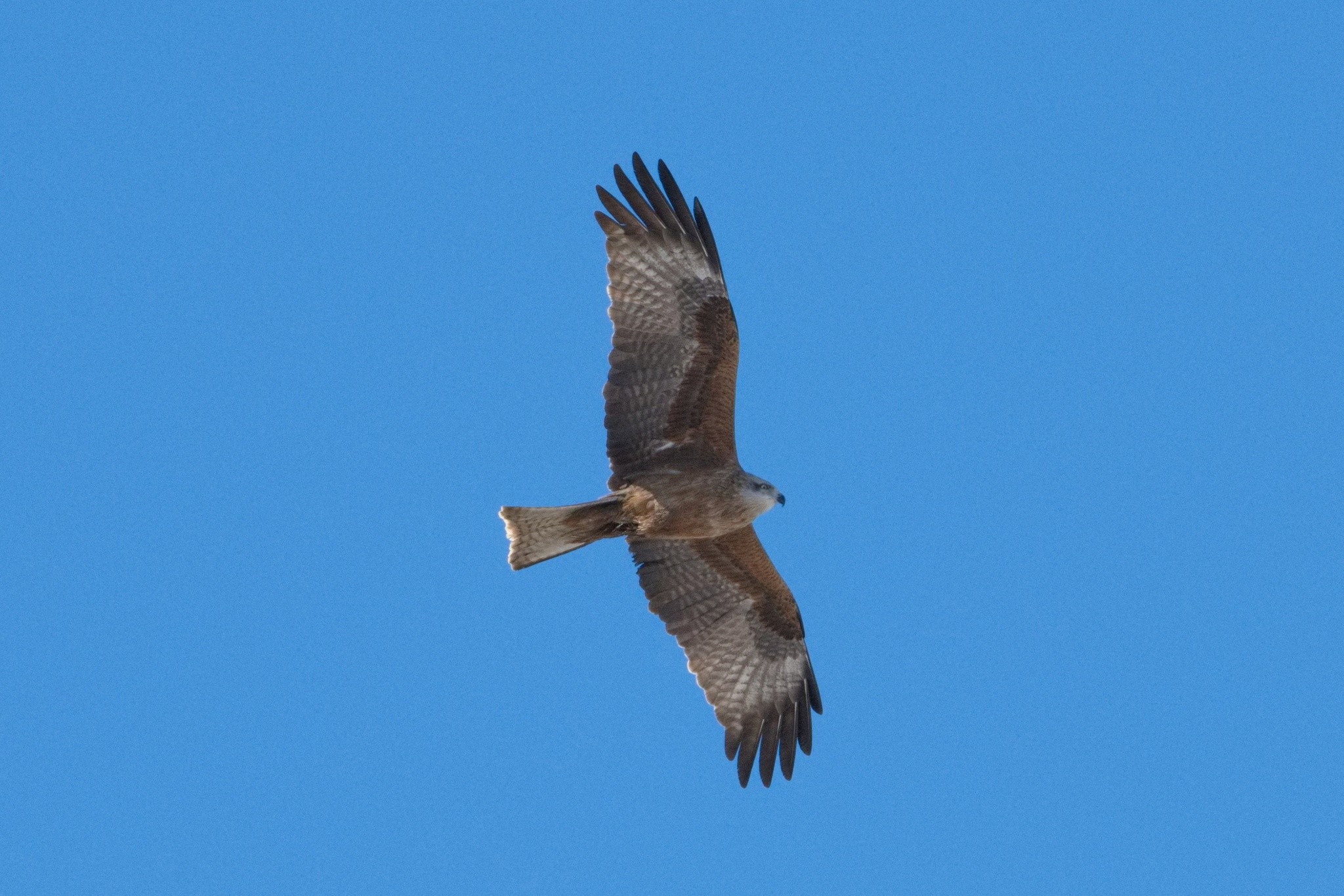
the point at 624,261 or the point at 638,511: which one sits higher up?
the point at 624,261

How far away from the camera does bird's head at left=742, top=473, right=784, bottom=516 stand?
12.1 meters

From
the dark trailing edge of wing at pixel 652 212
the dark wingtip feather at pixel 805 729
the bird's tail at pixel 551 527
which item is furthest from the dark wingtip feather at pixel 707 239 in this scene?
the dark wingtip feather at pixel 805 729

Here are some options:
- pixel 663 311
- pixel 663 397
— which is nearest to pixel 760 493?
pixel 663 397

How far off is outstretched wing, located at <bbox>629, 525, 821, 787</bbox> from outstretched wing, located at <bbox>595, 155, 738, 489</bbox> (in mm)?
1296

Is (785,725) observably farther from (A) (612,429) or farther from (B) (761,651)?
(A) (612,429)

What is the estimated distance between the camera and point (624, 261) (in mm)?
12016

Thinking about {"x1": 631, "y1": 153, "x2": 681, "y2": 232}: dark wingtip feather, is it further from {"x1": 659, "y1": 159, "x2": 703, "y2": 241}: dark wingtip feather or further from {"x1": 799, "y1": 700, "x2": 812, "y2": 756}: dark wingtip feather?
{"x1": 799, "y1": 700, "x2": 812, "y2": 756}: dark wingtip feather

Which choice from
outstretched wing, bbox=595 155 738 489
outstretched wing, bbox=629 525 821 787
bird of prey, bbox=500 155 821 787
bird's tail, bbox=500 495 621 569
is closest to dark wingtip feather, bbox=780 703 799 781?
outstretched wing, bbox=629 525 821 787

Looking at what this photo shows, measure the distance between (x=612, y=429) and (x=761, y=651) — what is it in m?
2.22

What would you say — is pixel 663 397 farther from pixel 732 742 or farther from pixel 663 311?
pixel 732 742

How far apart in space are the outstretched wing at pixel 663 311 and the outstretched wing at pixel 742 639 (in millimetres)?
1296

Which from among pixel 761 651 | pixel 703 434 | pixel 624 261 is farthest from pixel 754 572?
pixel 624 261

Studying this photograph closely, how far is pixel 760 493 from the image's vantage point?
12094 millimetres

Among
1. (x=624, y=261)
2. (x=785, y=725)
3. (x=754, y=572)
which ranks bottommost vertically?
(x=785, y=725)
